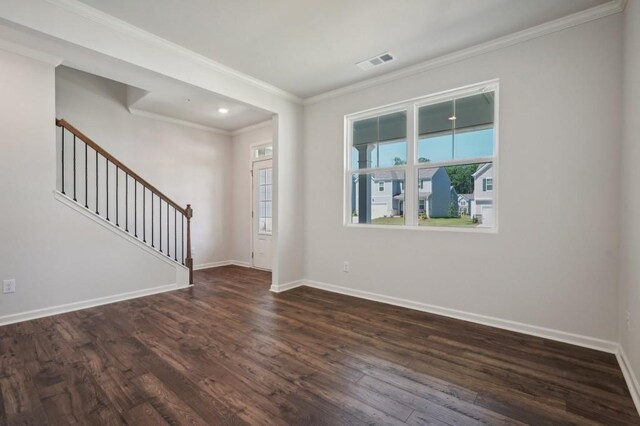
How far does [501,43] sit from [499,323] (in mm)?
2783

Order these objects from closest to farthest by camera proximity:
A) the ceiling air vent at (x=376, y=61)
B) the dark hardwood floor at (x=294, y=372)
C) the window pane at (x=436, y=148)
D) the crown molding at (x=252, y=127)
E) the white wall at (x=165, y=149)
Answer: the dark hardwood floor at (x=294, y=372) < the ceiling air vent at (x=376, y=61) < the window pane at (x=436, y=148) < the white wall at (x=165, y=149) < the crown molding at (x=252, y=127)

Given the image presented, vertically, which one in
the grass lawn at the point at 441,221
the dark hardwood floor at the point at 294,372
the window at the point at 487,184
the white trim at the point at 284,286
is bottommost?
the dark hardwood floor at the point at 294,372

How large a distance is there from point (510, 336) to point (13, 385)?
3906mm

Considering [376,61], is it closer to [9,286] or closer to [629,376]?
[629,376]

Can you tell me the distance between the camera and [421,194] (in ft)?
12.0

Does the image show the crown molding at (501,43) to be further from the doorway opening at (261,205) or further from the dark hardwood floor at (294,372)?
the dark hardwood floor at (294,372)

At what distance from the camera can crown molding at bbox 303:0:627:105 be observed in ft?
8.19

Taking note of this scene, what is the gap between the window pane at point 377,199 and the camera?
382 centimetres

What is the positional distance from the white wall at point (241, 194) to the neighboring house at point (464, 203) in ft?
13.4

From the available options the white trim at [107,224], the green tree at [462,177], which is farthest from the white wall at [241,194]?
the green tree at [462,177]

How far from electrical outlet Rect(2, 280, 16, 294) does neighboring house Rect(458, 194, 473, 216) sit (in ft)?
15.8

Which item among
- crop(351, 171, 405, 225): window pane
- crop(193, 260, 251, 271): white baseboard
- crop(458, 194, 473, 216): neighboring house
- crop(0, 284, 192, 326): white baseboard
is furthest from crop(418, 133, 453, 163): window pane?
crop(193, 260, 251, 271): white baseboard

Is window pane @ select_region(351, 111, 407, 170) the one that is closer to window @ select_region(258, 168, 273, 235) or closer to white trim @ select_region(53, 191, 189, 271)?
window @ select_region(258, 168, 273, 235)

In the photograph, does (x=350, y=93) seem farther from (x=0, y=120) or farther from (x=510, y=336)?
(x=0, y=120)
